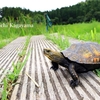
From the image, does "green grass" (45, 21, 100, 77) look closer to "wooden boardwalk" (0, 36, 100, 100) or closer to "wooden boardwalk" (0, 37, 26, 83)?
"wooden boardwalk" (0, 36, 100, 100)

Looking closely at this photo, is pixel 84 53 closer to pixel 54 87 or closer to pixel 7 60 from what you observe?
pixel 54 87

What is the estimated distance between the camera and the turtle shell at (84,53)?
2403 mm

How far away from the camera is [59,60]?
2.51 metres

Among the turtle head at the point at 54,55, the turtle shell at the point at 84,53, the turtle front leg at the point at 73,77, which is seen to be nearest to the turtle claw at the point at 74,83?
the turtle front leg at the point at 73,77

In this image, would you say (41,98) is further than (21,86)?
No

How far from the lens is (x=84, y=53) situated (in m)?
2.47

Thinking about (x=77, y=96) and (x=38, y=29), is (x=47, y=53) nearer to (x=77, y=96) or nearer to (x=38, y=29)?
(x=77, y=96)

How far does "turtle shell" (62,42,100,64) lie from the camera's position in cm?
240

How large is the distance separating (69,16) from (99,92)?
1584 inches

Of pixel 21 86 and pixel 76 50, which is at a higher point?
pixel 76 50

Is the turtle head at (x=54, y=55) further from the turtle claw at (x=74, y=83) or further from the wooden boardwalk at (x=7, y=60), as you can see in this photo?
the wooden boardwalk at (x=7, y=60)

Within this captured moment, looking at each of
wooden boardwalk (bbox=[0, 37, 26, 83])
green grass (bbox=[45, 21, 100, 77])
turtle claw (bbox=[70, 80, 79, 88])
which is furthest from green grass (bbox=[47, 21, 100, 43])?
turtle claw (bbox=[70, 80, 79, 88])

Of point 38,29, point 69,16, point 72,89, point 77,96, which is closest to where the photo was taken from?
point 77,96

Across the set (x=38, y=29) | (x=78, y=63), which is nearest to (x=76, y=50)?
(x=78, y=63)
